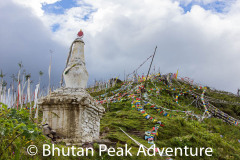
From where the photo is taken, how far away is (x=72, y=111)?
6.98 metres

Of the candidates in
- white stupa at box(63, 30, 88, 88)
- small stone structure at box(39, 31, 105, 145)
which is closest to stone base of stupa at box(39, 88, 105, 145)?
small stone structure at box(39, 31, 105, 145)

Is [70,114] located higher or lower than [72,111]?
lower

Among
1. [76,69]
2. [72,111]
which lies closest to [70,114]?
[72,111]

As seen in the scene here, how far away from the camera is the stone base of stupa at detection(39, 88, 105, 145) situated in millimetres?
6811

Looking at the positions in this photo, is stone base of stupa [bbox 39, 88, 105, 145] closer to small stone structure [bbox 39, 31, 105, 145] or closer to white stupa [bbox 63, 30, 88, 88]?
small stone structure [bbox 39, 31, 105, 145]

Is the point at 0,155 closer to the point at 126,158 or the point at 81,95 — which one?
the point at 126,158

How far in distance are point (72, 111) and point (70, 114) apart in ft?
0.41

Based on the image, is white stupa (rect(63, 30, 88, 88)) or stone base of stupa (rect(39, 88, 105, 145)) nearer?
stone base of stupa (rect(39, 88, 105, 145))

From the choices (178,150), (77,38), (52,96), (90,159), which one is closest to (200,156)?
(178,150)

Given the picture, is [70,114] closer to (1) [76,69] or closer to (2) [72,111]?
(2) [72,111]

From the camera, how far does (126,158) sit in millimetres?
5875

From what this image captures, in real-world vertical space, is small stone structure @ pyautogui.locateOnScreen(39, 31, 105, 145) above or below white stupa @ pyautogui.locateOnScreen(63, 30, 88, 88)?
below

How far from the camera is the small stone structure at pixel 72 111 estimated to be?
6840 millimetres

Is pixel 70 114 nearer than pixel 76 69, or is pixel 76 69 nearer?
pixel 70 114
